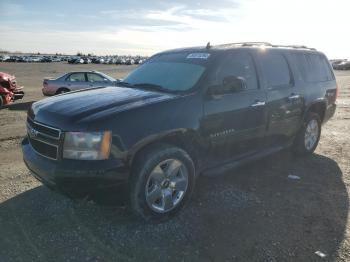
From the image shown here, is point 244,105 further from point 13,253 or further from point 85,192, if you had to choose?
point 13,253

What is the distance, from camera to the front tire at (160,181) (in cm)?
385

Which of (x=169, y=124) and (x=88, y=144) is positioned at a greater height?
(x=169, y=124)

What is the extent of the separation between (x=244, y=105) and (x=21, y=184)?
3309mm

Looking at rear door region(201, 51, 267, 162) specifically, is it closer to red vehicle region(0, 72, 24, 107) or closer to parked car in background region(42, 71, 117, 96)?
red vehicle region(0, 72, 24, 107)

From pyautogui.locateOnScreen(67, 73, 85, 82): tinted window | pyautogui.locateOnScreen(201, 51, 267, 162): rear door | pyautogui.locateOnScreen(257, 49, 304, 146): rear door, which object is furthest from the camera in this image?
pyautogui.locateOnScreen(67, 73, 85, 82): tinted window

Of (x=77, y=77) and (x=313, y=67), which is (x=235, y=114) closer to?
(x=313, y=67)

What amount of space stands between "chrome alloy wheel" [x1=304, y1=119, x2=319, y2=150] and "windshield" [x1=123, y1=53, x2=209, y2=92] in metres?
2.95

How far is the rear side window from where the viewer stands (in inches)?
252

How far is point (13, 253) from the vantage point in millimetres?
3510

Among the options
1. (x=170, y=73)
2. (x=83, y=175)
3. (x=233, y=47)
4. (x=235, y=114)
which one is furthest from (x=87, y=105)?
(x=233, y=47)

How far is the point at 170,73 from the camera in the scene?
4977mm

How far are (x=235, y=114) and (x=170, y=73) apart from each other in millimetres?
1039

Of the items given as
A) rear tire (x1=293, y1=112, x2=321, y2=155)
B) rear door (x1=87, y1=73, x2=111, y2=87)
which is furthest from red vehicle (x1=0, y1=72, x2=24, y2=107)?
rear tire (x1=293, y1=112, x2=321, y2=155)

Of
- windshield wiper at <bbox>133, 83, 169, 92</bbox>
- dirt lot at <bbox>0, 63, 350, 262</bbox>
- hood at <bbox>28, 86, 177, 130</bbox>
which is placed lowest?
dirt lot at <bbox>0, 63, 350, 262</bbox>
